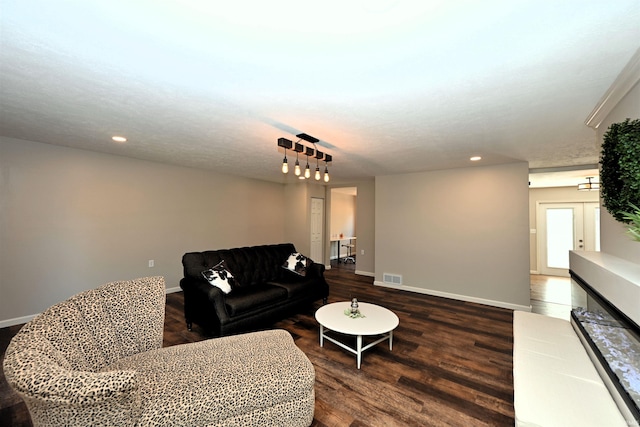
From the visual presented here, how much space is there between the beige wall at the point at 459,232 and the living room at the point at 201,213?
0.06 feet

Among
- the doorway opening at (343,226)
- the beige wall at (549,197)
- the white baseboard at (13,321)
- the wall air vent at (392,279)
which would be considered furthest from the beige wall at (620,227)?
the white baseboard at (13,321)

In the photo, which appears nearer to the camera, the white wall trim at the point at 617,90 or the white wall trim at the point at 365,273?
the white wall trim at the point at 617,90

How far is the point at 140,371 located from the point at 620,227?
370cm

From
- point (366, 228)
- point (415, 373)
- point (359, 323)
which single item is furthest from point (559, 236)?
point (359, 323)

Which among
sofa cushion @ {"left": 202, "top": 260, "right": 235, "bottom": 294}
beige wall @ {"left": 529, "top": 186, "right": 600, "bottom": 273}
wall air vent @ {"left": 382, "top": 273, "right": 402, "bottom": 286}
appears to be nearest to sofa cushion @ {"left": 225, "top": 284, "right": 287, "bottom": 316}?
Answer: sofa cushion @ {"left": 202, "top": 260, "right": 235, "bottom": 294}

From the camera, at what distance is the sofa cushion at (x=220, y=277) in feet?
10.3

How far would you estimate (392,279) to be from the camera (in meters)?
5.43

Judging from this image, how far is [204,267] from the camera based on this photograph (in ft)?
11.0

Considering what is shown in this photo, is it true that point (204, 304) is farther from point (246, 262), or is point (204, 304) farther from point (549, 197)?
point (549, 197)

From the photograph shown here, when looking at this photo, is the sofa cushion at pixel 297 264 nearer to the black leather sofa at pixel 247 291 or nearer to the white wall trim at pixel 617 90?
the black leather sofa at pixel 247 291

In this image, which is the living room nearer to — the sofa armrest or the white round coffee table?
the sofa armrest

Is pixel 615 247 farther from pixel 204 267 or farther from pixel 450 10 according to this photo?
pixel 204 267

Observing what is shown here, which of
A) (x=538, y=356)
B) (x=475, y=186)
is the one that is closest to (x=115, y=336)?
(x=538, y=356)

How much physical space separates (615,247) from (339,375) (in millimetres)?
2646
